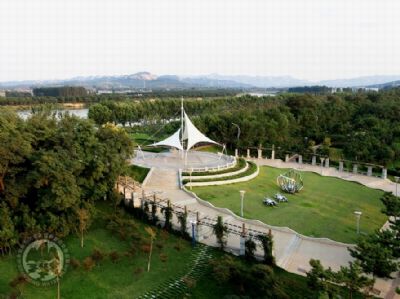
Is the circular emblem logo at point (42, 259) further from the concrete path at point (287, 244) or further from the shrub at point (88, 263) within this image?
the concrete path at point (287, 244)

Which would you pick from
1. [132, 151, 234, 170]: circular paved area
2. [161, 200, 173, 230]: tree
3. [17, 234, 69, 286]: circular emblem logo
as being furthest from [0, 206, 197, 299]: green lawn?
[132, 151, 234, 170]: circular paved area

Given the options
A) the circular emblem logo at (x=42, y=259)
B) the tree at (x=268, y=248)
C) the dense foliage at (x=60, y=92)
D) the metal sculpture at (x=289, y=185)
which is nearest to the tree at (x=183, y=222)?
the tree at (x=268, y=248)

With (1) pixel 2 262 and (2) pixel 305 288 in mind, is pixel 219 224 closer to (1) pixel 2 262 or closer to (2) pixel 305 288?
(2) pixel 305 288

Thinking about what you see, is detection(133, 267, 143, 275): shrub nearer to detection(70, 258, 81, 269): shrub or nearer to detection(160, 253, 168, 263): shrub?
detection(160, 253, 168, 263): shrub

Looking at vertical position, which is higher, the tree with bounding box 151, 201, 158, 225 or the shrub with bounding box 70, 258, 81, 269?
the tree with bounding box 151, 201, 158, 225

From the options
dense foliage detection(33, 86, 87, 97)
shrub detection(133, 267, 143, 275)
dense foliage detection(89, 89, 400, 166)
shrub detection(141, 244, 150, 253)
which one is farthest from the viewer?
dense foliage detection(33, 86, 87, 97)

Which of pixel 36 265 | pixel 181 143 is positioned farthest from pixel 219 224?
pixel 181 143
